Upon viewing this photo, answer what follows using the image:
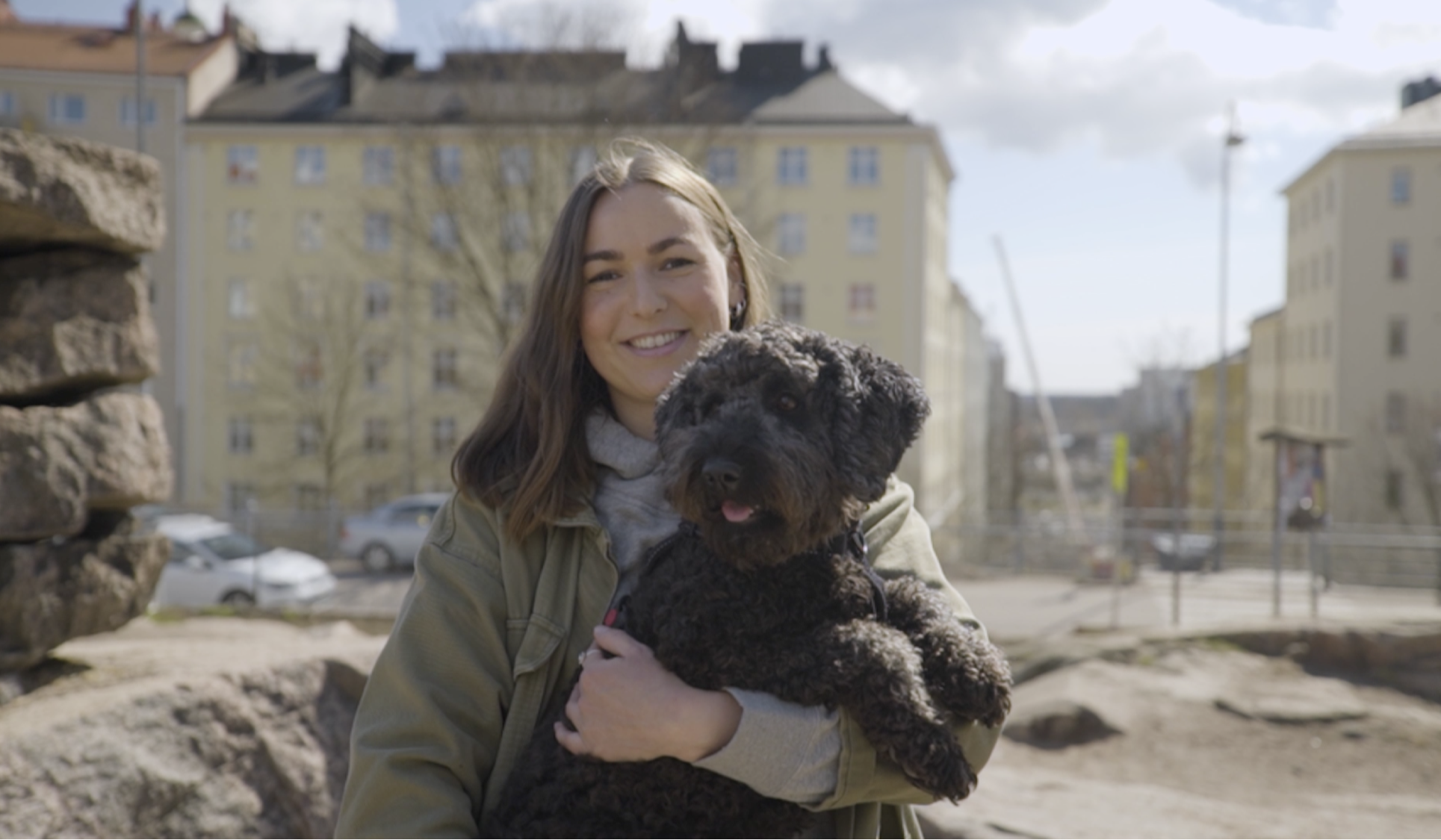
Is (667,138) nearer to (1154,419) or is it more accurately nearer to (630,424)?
(630,424)

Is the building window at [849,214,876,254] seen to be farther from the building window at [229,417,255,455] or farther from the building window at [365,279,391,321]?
the building window at [229,417,255,455]

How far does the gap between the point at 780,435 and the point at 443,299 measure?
29.8 meters

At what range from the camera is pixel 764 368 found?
2.13 m

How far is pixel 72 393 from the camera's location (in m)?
4.82

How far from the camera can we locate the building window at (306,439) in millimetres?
39469

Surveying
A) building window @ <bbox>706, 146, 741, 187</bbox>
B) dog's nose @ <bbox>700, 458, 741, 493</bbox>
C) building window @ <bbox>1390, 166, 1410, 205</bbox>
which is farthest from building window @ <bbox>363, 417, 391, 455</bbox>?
dog's nose @ <bbox>700, 458, 741, 493</bbox>

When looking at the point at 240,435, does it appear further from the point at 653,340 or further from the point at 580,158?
the point at 653,340

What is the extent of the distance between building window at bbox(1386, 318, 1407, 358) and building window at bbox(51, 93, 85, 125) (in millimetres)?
41783

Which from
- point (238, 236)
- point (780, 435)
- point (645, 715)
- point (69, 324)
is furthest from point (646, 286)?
point (238, 236)

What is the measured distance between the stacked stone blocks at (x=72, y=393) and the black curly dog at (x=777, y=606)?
3210 mm

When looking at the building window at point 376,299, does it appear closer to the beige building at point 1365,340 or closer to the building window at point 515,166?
the building window at point 515,166

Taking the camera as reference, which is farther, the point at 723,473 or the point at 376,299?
the point at 376,299

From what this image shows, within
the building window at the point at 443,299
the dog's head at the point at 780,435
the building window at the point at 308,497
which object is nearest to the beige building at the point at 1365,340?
the building window at the point at 443,299

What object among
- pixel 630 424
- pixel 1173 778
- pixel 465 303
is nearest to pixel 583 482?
pixel 630 424
